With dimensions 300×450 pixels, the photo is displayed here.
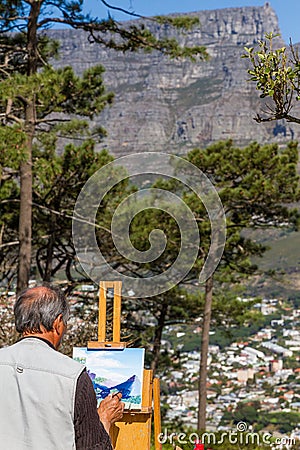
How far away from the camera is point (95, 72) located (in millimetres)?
11812

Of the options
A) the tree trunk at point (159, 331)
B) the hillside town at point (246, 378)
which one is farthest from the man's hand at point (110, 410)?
the hillside town at point (246, 378)

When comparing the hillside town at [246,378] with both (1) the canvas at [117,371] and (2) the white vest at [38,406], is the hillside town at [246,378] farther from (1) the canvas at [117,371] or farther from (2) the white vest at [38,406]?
(2) the white vest at [38,406]

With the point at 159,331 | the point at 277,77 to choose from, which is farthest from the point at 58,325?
the point at 159,331

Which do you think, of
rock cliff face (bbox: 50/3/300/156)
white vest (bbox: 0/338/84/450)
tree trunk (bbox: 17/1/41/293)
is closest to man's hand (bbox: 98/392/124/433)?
white vest (bbox: 0/338/84/450)

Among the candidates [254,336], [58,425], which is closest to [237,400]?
[254,336]

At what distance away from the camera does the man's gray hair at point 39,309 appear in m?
2.55

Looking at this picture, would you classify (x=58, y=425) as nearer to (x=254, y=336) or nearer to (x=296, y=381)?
(x=296, y=381)

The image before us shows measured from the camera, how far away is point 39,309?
8.44ft

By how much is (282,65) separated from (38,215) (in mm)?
10949

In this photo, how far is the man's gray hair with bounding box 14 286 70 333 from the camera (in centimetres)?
255

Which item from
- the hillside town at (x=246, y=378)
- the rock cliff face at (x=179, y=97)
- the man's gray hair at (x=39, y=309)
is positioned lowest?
the hillside town at (x=246, y=378)

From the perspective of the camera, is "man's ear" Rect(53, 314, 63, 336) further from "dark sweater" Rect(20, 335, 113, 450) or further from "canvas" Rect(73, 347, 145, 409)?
"canvas" Rect(73, 347, 145, 409)

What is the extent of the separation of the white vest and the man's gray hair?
169 mm

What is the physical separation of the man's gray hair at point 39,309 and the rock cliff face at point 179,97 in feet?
275
